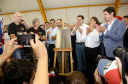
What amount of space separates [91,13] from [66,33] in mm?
5675

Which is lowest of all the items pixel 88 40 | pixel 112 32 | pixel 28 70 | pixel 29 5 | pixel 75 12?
pixel 28 70

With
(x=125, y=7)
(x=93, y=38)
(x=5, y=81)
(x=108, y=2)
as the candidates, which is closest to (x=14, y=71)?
(x=5, y=81)

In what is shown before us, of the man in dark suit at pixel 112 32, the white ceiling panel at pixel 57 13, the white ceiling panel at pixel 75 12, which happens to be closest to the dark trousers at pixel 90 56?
the man in dark suit at pixel 112 32

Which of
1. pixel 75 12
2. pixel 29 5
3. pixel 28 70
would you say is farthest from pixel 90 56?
pixel 29 5

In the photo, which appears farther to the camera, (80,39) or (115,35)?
(80,39)

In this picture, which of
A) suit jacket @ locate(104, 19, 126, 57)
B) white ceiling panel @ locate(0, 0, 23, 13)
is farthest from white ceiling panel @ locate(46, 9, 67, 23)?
suit jacket @ locate(104, 19, 126, 57)

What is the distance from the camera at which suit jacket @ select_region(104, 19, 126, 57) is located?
1654 millimetres

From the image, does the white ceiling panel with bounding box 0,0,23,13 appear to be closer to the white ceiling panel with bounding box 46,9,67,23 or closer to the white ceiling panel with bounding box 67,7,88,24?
the white ceiling panel with bounding box 46,9,67,23

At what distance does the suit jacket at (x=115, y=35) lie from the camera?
65.1 inches

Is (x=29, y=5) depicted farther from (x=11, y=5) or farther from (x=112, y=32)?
(x=112, y=32)

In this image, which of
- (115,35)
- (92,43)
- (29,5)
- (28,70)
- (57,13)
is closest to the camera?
(28,70)

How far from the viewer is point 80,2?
7.16 metres

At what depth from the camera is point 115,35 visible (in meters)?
1.65

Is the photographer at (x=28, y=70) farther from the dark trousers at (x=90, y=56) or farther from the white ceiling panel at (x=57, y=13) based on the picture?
the white ceiling panel at (x=57, y=13)
